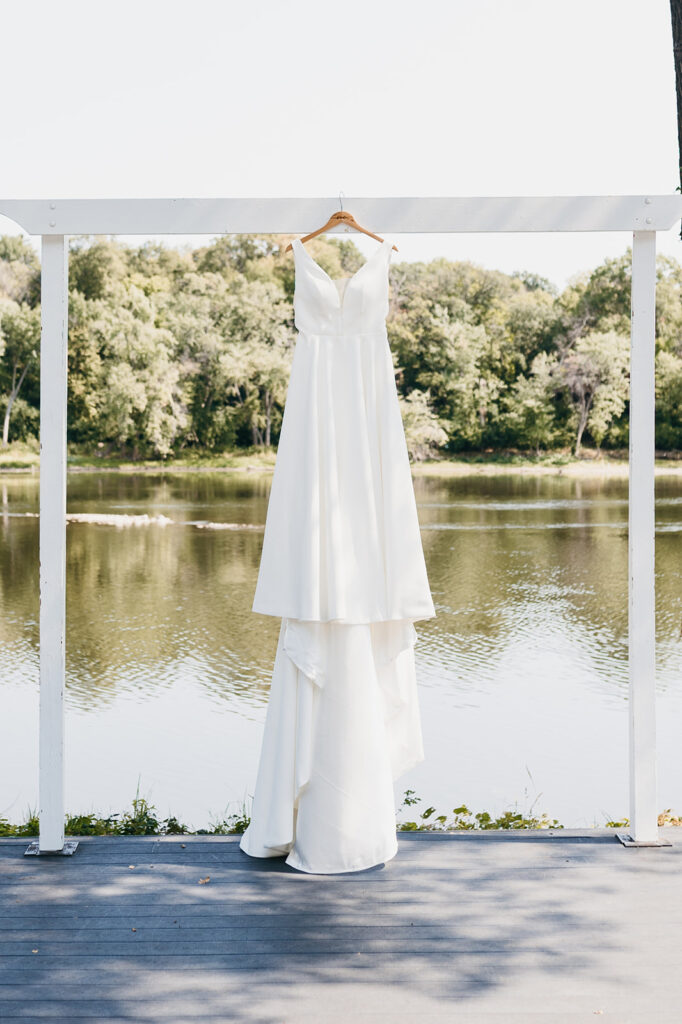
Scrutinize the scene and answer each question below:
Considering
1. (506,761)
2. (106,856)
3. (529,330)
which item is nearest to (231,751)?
(506,761)

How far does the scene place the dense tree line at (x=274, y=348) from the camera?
1616 centimetres

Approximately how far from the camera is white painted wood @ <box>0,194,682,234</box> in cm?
255

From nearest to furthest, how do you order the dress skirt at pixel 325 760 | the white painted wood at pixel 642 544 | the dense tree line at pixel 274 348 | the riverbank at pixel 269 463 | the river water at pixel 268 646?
the dress skirt at pixel 325 760
the white painted wood at pixel 642 544
the river water at pixel 268 646
the riverbank at pixel 269 463
the dense tree line at pixel 274 348

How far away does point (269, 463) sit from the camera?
16.2m

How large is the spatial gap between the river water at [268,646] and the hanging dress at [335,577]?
12.1ft

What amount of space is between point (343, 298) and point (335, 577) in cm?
71

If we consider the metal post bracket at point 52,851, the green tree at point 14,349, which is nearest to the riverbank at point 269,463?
the green tree at point 14,349

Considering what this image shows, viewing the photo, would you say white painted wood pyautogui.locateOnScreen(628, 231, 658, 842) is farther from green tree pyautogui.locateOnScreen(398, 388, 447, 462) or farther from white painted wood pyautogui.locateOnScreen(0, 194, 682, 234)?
green tree pyautogui.locateOnScreen(398, 388, 447, 462)

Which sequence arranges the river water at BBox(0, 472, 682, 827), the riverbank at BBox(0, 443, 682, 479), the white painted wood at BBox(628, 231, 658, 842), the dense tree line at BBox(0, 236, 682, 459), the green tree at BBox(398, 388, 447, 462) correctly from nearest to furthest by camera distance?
the white painted wood at BBox(628, 231, 658, 842), the river water at BBox(0, 472, 682, 827), the green tree at BBox(398, 388, 447, 462), the riverbank at BBox(0, 443, 682, 479), the dense tree line at BBox(0, 236, 682, 459)

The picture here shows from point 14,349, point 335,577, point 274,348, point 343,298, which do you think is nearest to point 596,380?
point 274,348

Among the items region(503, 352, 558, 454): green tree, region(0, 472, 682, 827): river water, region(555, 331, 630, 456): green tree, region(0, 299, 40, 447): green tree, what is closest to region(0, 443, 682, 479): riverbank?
region(0, 472, 682, 827): river water

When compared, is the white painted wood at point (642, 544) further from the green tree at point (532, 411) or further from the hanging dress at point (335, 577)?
the green tree at point (532, 411)

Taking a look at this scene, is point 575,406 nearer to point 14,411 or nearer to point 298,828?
point 14,411

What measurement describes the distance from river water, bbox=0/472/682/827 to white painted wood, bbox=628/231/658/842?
3927 millimetres
